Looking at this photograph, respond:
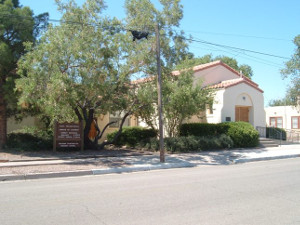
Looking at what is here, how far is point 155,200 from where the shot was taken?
6695 mm

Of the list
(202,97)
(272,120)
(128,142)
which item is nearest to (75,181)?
(202,97)

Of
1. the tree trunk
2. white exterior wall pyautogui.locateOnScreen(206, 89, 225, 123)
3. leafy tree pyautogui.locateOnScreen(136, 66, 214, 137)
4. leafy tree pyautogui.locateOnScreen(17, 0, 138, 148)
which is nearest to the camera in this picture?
leafy tree pyautogui.locateOnScreen(17, 0, 138, 148)

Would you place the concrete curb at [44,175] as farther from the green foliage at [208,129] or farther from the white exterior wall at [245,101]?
the white exterior wall at [245,101]

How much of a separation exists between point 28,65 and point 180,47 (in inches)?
410

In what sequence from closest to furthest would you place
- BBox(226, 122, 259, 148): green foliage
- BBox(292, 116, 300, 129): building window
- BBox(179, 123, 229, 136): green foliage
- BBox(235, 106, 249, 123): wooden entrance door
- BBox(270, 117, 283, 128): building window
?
BBox(226, 122, 259, 148): green foliage → BBox(179, 123, 229, 136): green foliage → BBox(235, 106, 249, 123): wooden entrance door → BBox(292, 116, 300, 129): building window → BBox(270, 117, 283, 128): building window

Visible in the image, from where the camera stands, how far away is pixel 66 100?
1306 cm

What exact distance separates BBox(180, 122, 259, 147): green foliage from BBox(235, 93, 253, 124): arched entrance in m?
3.31

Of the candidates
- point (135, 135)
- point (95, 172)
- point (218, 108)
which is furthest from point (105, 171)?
point (218, 108)

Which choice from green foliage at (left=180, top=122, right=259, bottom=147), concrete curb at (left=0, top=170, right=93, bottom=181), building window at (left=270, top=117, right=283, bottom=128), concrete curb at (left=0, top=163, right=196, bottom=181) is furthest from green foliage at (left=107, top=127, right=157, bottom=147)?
building window at (left=270, top=117, right=283, bottom=128)

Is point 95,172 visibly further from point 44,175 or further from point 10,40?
point 10,40

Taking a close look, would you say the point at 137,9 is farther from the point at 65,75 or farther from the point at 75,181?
the point at 75,181

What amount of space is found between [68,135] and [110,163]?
13.8 ft

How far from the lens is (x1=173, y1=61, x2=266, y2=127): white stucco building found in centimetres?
2138

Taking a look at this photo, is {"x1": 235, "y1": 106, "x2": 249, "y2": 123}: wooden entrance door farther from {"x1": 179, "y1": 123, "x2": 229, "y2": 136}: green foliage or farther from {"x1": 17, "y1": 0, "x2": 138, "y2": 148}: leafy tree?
{"x1": 17, "y1": 0, "x2": 138, "y2": 148}: leafy tree
